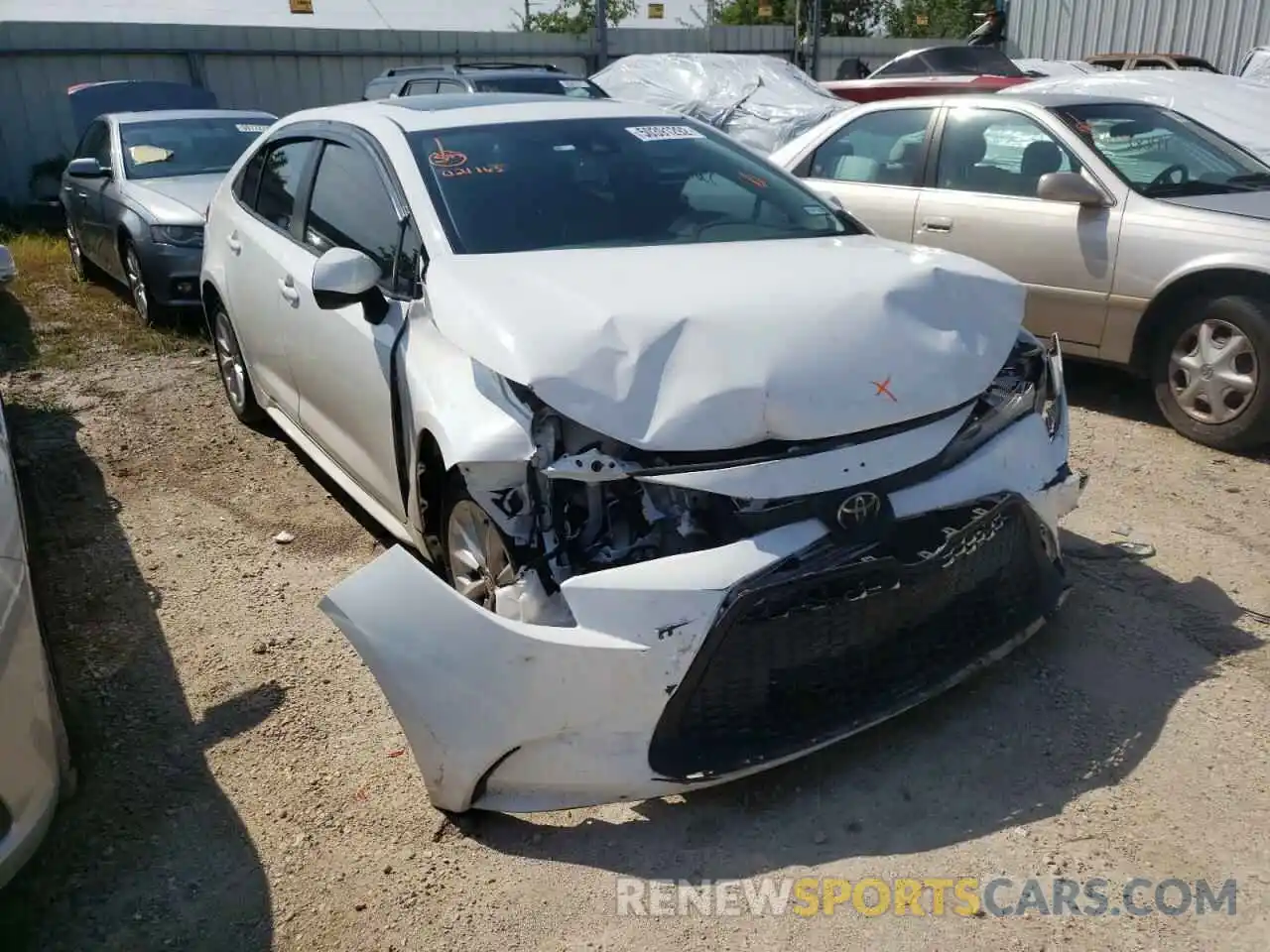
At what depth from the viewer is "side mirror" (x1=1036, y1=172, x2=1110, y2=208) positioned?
5.26 m

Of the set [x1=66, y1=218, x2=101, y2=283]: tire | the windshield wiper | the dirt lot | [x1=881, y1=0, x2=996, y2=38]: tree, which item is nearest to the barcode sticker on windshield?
the dirt lot

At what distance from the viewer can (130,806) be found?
9.34ft

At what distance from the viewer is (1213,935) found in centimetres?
233

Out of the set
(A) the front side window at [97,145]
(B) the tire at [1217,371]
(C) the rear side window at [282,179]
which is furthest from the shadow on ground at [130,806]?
(A) the front side window at [97,145]

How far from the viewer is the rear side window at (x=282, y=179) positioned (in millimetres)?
4441

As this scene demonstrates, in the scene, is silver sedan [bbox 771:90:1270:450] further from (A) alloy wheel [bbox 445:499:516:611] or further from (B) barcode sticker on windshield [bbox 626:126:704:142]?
(A) alloy wheel [bbox 445:499:516:611]

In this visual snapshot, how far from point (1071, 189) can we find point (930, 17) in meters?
25.4

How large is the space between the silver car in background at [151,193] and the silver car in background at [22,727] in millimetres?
5255

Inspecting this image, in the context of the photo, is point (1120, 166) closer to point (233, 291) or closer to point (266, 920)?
point (233, 291)

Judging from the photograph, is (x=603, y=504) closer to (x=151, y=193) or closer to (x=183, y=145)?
(x=151, y=193)

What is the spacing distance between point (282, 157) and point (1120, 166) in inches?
159

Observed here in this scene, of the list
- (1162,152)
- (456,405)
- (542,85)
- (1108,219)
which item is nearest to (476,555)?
(456,405)

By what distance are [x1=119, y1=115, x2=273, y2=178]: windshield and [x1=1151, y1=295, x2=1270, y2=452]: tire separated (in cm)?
671

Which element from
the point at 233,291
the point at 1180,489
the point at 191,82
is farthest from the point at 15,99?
the point at 1180,489
